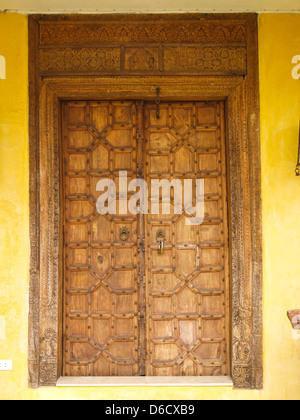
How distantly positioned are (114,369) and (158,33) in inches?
114

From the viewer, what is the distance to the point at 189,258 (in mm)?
3484

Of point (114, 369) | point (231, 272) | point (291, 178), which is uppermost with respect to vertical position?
point (291, 178)

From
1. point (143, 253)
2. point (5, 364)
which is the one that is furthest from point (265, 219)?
point (5, 364)

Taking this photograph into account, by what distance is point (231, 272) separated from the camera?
337cm

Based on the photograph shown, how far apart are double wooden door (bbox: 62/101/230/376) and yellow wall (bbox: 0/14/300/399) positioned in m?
0.31

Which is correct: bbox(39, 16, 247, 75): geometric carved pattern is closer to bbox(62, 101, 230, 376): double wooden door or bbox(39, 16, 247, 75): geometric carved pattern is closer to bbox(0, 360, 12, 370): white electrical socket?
bbox(62, 101, 230, 376): double wooden door

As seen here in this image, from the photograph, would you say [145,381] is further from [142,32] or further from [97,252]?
[142,32]

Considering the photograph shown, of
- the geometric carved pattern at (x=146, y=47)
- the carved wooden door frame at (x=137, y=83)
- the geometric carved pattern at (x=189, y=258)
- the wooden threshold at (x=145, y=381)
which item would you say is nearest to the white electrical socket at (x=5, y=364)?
the carved wooden door frame at (x=137, y=83)

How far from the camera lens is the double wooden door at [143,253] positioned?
344 cm

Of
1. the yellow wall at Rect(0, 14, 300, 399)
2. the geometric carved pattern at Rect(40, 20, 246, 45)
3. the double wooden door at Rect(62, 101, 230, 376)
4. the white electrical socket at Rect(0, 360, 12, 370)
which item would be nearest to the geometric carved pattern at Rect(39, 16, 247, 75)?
the geometric carved pattern at Rect(40, 20, 246, 45)

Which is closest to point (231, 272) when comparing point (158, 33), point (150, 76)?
point (150, 76)

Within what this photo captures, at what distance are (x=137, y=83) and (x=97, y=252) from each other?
1.48 meters
